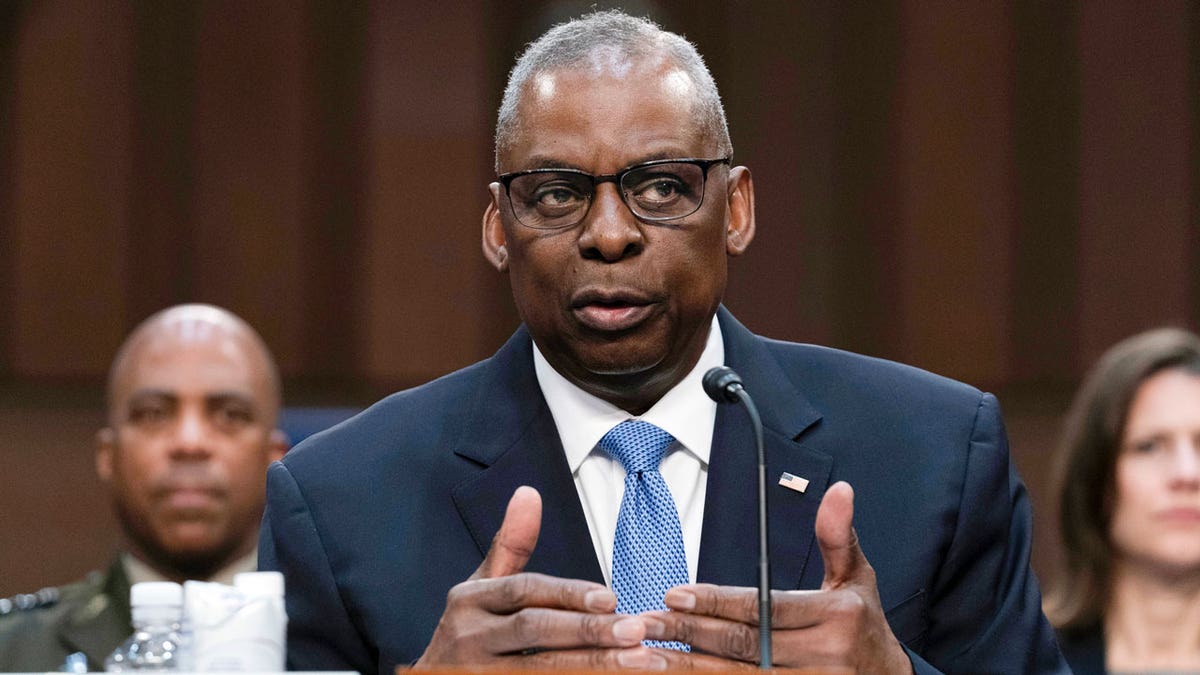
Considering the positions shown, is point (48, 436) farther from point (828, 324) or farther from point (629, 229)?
point (629, 229)

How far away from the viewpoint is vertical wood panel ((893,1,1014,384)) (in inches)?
197

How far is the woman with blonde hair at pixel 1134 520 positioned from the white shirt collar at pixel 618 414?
1625mm

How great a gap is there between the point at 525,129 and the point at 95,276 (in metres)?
3.16

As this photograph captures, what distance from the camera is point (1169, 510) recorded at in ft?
11.8

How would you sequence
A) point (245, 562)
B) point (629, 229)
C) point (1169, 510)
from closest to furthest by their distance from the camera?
point (629, 229)
point (1169, 510)
point (245, 562)

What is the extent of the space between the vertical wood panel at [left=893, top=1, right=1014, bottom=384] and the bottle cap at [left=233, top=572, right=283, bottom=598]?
345 centimetres

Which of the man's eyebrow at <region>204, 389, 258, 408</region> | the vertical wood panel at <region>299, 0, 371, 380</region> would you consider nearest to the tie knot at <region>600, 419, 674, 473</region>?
the man's eyebrow at <region>204, 389, 258, 408</region>

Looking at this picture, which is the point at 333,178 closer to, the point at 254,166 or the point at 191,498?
the point at 254,166

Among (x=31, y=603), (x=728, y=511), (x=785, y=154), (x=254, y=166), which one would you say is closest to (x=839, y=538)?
(x=728, y=511)

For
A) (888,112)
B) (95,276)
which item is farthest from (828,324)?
(95,276)

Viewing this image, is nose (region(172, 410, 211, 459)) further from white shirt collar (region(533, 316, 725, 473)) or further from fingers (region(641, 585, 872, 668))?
fingers (region(641, 585, 872, 668))

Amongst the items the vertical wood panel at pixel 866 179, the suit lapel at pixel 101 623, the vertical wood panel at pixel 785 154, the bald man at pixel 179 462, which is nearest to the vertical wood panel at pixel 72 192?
the bald man at pixel 179 462

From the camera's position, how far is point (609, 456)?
7.46 feet

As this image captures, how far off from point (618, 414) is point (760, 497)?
0.62 metres
